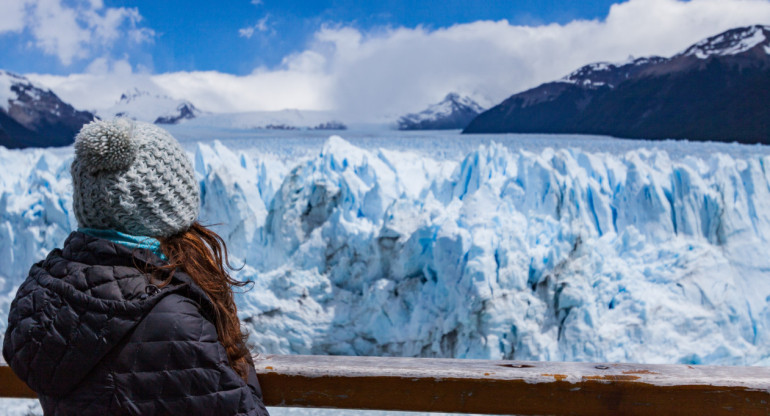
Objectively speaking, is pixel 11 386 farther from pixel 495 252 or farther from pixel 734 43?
pixel 734 43

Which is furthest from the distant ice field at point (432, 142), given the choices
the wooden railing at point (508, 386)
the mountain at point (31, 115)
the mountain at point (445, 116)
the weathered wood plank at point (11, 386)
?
the weathered wood plank at point (11, 386)

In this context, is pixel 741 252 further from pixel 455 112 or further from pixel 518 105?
pixel 455 112

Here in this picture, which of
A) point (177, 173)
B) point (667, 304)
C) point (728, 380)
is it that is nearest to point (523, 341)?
point (667, 304)

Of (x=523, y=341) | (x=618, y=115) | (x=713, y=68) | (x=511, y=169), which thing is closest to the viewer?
(x=523, y=341)

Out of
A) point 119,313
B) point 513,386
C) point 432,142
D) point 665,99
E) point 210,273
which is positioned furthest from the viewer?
point 432,142

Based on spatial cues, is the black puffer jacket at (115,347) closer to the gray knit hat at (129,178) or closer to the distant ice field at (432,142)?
the gray knit hat at (129,178)

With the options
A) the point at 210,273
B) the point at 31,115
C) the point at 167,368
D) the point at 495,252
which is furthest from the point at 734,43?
the point at 31,115

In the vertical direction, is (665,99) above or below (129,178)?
above
